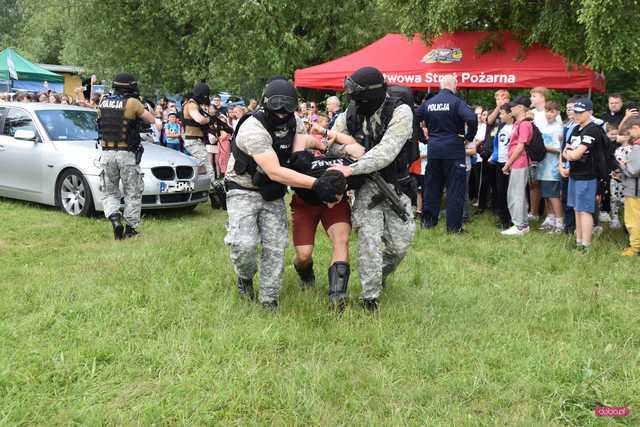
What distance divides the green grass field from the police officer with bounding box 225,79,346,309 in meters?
0.32

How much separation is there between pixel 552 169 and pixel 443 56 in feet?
12.9

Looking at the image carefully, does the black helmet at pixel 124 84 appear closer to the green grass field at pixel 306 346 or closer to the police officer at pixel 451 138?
the green grass field at pixel 306 346

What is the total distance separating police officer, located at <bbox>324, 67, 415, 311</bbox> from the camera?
4129mm

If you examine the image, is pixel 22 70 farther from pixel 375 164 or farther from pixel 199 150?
pixel 375 164

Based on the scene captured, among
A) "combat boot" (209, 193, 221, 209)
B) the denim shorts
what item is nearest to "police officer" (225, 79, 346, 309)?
the denim shorts

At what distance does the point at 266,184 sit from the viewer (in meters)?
4.29

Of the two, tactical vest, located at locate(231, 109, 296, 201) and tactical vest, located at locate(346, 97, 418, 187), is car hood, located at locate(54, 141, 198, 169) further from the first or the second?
tactical vest, located at locate(346, 97, 418, 187)

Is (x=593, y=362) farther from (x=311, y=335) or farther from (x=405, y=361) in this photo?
(x=311, y=335)

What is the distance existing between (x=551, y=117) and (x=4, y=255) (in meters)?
6.87

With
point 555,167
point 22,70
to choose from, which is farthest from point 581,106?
point 22,70

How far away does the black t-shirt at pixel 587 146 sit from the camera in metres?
6.72

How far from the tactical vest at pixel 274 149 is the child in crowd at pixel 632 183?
4312 millimetres

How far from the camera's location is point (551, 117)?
8.09 metres

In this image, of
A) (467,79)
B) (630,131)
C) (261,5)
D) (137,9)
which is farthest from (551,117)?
(137,9)
